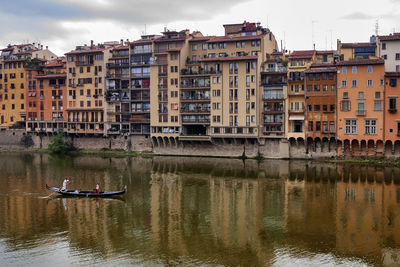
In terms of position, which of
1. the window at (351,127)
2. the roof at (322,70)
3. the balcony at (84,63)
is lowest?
the window at (351,127)

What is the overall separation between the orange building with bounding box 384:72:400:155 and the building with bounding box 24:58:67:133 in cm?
6419

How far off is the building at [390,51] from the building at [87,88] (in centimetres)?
5280

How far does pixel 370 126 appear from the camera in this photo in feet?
247

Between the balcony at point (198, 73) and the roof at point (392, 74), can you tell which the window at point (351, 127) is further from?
the balcony at point (198, 73)

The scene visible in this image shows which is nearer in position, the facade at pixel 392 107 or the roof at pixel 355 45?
Answer: the facade at pixel 392 107

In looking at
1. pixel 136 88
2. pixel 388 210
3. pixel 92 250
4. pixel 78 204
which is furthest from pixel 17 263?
pixel 136 88

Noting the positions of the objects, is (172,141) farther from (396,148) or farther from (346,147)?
(396,148)

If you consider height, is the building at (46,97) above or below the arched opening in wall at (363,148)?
above

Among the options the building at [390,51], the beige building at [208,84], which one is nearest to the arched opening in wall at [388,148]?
the building at [390,51]

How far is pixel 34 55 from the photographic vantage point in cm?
10781

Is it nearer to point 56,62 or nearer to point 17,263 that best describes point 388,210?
point 17,263

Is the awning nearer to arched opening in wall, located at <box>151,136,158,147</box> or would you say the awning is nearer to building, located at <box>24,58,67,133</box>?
arched opening in wall, located at <box>151,136,158,147</box>

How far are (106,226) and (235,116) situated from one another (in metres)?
48.1

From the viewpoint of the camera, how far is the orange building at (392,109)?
73750 millimetres
